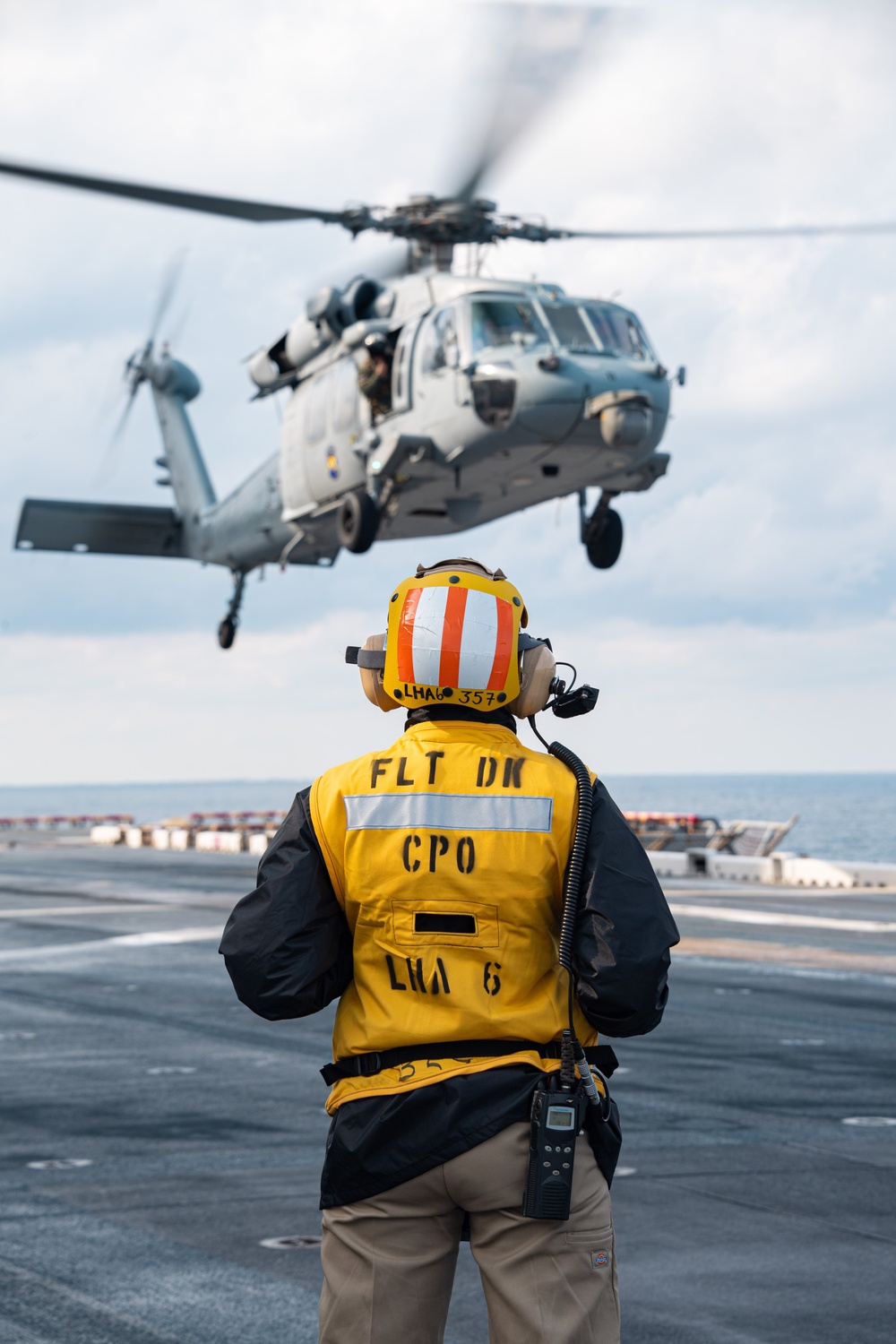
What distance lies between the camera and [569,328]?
65.3ft

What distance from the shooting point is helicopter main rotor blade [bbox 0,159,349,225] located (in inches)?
680

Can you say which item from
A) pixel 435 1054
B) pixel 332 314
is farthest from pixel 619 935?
pixel 332 314

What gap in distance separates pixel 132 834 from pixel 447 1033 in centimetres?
4277

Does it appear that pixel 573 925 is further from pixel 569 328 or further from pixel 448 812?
pixel 569 328

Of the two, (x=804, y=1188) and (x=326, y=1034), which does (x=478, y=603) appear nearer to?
(x=804, y=1188)

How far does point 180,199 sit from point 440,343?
3.63 m

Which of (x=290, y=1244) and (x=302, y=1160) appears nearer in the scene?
(x=290, y=1244)

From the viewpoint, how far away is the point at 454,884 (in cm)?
319

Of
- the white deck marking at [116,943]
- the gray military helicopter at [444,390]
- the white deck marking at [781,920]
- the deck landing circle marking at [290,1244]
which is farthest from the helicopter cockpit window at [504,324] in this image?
the deck landing circle marking at [290,1244]

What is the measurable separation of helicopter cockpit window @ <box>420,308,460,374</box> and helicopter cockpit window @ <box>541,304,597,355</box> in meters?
1.20

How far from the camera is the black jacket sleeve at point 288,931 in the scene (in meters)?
3.22

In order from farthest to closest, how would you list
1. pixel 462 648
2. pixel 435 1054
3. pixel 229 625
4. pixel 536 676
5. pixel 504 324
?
pixel 229 625, pixel 504 324, pixel 536 676, pixel 462 648, pixel 435 1054

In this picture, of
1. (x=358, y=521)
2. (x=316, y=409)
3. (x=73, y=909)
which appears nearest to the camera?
(x=358, y=521)

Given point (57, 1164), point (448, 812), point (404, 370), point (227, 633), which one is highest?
point (404, 370)
